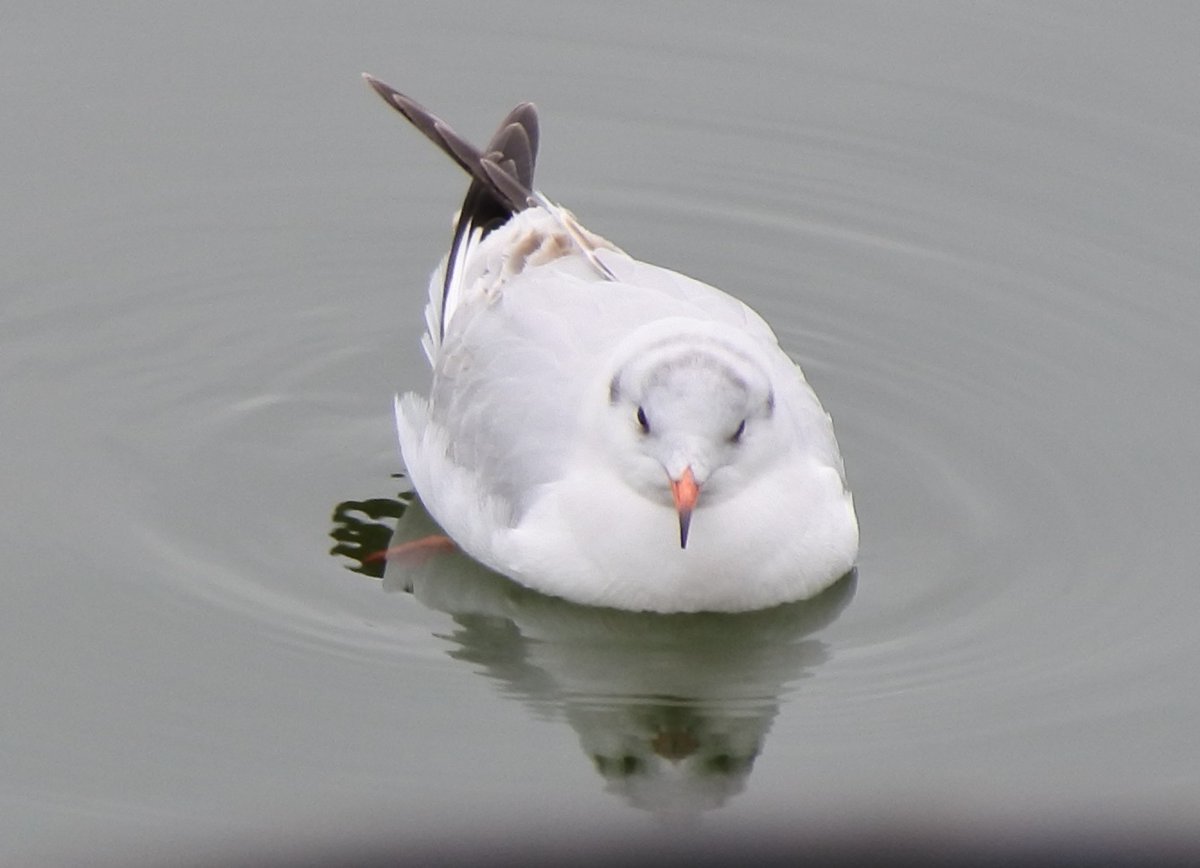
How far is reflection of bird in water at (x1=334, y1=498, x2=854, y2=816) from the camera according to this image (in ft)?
19.4

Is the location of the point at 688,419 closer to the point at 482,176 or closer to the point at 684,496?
the point at 684,496

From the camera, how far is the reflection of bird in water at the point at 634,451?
6.15 metres

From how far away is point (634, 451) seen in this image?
6285 mm

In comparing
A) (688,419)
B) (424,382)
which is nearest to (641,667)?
(688,419)

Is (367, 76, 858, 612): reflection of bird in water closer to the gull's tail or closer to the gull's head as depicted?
the gull's head

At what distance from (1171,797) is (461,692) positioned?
211cm

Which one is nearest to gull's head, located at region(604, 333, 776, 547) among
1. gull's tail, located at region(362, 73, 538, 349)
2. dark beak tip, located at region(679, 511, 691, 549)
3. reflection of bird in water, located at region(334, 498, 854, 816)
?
dark beak tip, located at region(679, 511, 691, 549)

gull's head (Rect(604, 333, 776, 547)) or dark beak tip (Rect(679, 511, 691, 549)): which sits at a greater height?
gull's head (Rect(604, 333, 776, 547))

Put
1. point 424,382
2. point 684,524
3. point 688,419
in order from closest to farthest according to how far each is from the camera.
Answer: point 684,524 < point 688,419 < point 424,382

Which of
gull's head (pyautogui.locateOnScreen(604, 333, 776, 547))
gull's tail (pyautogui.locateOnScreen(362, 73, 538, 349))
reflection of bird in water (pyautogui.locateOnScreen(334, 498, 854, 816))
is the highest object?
gull's tail (pyautogui.locateOnScreen(362, 73, 538, 349))

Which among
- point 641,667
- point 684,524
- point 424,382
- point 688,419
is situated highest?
point 424,382

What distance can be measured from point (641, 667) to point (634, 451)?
2.22ft

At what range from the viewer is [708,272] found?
8656mm

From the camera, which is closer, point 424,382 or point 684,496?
point 684,496
